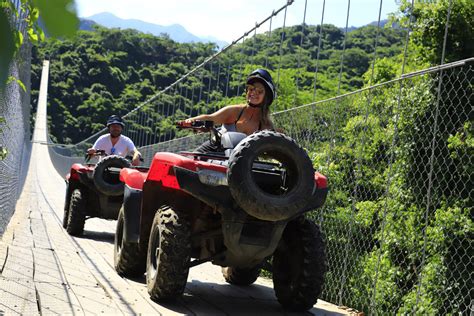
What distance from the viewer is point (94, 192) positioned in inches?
405

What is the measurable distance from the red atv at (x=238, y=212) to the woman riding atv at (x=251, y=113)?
13cm

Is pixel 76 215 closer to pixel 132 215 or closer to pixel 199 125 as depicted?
pixel 132 215

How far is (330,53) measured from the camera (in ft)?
72.0

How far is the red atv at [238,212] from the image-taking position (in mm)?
4820

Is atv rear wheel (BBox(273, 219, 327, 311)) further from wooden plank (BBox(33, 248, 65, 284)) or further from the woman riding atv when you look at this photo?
wooden plank (BBox(33, 248, 65, 284))

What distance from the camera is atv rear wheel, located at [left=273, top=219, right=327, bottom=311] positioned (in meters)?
5.33

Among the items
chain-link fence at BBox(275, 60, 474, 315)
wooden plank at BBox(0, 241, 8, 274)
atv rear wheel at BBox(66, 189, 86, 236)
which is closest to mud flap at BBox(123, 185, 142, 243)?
wooden plank at BBox(0, 241, 8, 274)

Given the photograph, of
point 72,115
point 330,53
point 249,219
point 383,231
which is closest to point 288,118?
point 383,231

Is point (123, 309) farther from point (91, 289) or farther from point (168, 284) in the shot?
point (91, 289)

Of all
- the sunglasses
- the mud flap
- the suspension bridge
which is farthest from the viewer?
the mud flap

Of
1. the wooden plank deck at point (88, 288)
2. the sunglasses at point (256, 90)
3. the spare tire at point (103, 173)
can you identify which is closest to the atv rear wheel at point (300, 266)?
the wooden plank deck at point (88, 288)

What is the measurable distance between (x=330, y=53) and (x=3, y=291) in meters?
18.0

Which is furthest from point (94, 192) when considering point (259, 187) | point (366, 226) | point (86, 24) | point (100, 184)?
point (86, 24)

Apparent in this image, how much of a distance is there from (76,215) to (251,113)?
14.7 ft
